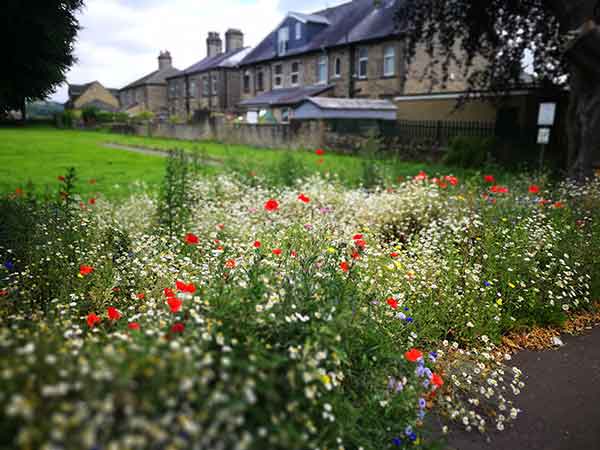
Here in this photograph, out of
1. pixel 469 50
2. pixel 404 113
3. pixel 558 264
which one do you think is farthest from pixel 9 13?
pixel 404 113

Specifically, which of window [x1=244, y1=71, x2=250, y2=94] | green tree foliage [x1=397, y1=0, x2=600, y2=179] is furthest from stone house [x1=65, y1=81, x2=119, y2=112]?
green tree foliage [x1=397, y1=0, x2=600, y2=179]

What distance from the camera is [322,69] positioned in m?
31.3

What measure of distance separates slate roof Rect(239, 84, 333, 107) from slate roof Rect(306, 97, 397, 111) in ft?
13.6

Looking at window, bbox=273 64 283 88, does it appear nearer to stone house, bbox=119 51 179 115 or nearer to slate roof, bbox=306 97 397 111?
slate roof, bbox=306 97 397 111

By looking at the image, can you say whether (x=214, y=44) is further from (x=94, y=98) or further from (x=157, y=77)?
(x=94, y=98)

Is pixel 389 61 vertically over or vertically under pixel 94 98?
under

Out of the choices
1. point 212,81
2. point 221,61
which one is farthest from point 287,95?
point 212,81

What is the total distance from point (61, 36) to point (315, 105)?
20.0 meters

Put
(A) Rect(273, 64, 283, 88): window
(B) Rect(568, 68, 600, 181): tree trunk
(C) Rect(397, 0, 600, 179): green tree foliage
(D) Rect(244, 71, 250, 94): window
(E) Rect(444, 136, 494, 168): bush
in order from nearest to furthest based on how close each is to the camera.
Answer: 1. (B) Rect(568, 68, 600, 181): tree trunk
2. (C) Rect(397, 0, 600, 179): green tree foliage
3. (E) Rect(444, 136, 494, 168): bush
4. (A) Rect(273, 64, 283, 88): window
5. (D) Rect(244, 71, 250, 94): window

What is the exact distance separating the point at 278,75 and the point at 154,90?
2819 centimetres

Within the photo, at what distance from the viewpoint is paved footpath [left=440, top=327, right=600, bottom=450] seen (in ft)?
8.95

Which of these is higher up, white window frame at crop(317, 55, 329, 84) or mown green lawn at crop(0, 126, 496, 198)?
white window frame at crop(317, 55, 329, 84)

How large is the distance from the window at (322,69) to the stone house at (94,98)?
46.6 meters

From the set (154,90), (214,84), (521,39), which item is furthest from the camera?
(154,90)
